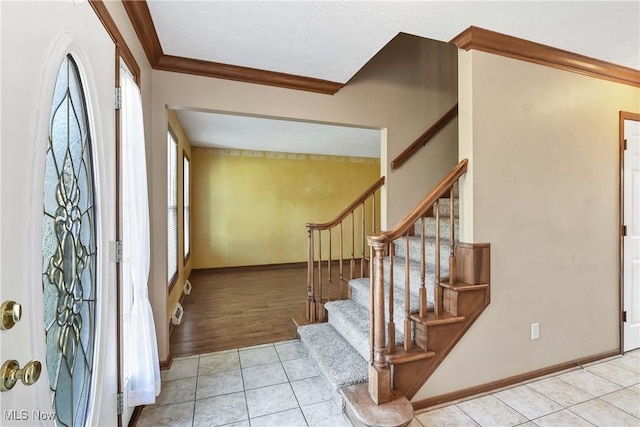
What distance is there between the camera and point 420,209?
1.92m

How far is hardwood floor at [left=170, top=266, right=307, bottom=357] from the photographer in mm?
2945

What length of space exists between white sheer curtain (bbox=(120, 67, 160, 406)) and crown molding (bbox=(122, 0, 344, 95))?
0.38 meters

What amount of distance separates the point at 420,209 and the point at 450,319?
2.48ft

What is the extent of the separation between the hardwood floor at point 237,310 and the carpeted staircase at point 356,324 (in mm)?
635

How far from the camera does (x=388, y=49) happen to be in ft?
9.76

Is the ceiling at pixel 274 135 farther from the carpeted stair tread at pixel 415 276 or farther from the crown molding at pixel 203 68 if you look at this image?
the carpeted stair tread at pixel 415 276

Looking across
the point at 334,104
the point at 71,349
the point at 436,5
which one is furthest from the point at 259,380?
the point at 436,5

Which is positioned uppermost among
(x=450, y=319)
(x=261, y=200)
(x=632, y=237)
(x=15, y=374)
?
(x=261, y=200)

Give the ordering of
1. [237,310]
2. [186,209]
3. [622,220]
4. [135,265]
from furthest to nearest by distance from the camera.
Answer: [186,209], [237,310], [622,220], [135,265]

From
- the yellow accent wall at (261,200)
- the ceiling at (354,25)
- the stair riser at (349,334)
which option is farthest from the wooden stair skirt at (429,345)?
the yellow accent wall at (261,200)

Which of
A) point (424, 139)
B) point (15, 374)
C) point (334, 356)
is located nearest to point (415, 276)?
point (334, 356)

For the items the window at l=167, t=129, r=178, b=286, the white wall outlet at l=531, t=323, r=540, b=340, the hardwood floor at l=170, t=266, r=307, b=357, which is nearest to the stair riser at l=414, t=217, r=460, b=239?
the white wall outlet at l=531, t=323, r=540, b=340

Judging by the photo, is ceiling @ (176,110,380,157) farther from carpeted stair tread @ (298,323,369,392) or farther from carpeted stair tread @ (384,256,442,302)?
carpeted stair tread @ (298,323,369,392)

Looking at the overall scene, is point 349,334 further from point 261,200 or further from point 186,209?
point 261,200
